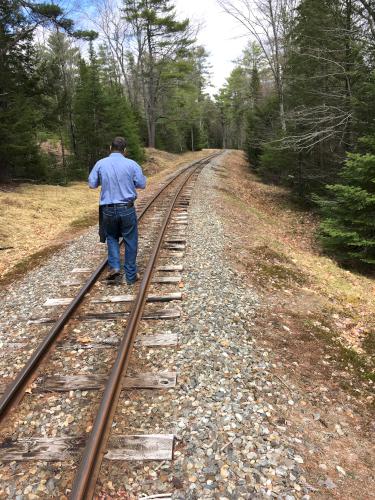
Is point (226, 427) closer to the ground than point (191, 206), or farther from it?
closer to the ground

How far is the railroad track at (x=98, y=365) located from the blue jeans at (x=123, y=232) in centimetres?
30

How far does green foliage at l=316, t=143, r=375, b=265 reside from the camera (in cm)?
929

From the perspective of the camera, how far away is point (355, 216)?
32.6 feet

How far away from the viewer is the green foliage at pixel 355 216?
30.5 feet

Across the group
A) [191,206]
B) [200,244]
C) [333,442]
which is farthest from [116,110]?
[333,442]

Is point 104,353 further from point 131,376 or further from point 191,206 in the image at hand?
point 191,206

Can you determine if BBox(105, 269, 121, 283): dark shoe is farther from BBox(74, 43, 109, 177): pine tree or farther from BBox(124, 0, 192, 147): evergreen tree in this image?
BBox(124, 0, 192, 147): evergreen tree

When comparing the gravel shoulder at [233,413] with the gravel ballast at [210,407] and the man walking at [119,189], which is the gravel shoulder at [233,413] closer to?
the gravel ballast at [210,407]

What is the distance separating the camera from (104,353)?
4312 millimetres

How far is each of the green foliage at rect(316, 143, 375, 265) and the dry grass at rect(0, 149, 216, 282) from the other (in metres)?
7.40

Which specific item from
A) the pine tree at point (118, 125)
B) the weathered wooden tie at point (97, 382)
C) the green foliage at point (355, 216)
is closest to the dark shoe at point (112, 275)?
the weathered wooden tie at point (97, 382)

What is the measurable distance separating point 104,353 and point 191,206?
8806mm

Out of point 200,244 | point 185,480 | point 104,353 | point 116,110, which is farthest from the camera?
point 116,110

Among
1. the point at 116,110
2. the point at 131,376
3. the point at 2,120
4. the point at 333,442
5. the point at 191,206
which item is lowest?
the point at 333,442
